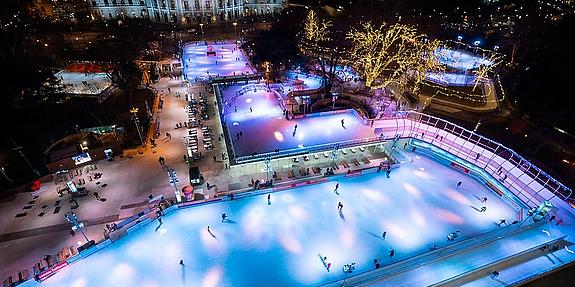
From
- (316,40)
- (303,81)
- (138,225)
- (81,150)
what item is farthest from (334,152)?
(316,40)

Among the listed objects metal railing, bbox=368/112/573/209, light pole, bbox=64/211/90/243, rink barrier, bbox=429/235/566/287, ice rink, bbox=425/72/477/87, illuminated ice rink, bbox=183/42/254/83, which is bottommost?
light pole, bbox=64/211/90/243

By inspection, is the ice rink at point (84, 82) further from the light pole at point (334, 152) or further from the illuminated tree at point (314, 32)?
the light pole at point (334, 152)

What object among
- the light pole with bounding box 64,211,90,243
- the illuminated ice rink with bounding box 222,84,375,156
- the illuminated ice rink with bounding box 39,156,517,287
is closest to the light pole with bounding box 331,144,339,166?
the illuminated ice rink with bounding box 222,84,375,156

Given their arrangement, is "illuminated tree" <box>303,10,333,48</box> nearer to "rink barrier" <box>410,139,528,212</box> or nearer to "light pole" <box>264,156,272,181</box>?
"rink barrier" <box>410,139,528,212</box>

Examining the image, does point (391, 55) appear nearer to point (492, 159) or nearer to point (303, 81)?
point (303, 81)

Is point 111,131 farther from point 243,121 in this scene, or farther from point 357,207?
point 357,207
